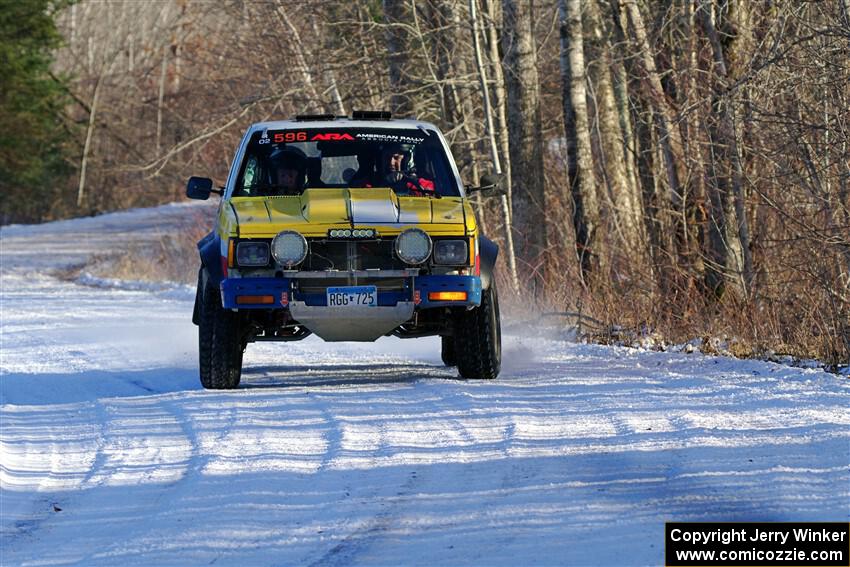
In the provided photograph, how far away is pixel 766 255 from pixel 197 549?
35.7 ft

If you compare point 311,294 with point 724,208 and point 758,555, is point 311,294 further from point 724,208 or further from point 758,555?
point 724,208

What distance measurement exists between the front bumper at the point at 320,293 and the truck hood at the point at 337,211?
32cm

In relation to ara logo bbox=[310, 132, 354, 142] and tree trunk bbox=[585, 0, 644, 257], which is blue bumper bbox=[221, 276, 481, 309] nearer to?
ara logo bbox=[310, 132, 354, 142]

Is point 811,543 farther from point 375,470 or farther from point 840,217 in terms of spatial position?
point 840,217

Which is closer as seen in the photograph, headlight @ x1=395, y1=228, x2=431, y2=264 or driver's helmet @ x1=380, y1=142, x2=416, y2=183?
headlight @ x1=395, y1=228, x2=431, y2=264

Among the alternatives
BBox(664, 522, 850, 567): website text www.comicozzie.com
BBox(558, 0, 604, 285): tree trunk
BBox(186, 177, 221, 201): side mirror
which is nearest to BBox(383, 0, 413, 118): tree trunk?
BBox(558, 0, 604, 285): tree trunk

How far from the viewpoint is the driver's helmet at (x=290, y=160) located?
35.4ft

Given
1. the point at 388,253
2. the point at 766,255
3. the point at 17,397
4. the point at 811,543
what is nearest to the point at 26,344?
the point at 17,397

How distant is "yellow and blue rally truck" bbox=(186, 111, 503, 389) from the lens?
973 centimetres

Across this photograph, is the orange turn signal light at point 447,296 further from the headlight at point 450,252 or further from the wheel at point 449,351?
the wheel at point 449,351

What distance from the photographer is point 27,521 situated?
6.37 metres

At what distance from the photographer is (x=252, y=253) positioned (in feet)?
32.1

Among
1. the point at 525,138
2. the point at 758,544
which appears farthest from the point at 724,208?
the point at 758,544

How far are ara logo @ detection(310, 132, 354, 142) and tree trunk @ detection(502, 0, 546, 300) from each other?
822cm
